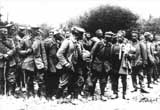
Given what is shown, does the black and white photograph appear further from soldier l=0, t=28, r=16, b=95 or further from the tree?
the tree

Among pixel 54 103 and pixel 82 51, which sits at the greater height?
pixel 82 51

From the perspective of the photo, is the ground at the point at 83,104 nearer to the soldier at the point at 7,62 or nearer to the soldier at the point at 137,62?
the soldier at the point at 7,62

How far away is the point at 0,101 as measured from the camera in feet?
39.2

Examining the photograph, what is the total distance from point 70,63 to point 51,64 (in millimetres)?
983

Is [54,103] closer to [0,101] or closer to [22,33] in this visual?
[0,101]

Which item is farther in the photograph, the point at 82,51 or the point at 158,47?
the point at 158,47

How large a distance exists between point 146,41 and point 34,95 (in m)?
5.08

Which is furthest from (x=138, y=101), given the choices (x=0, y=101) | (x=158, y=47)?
(x=158, y=47)

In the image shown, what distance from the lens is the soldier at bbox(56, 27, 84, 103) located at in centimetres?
1167

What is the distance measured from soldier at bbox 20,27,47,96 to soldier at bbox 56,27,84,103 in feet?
2.10

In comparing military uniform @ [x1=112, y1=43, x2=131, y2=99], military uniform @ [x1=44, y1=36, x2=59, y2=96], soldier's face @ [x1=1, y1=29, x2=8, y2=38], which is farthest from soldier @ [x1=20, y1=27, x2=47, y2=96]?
military uniform @ [x1=112, y1=43, x2=131, y2=99]

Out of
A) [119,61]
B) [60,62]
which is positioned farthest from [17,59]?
[119,61]

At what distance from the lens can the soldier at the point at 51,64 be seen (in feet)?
41.0

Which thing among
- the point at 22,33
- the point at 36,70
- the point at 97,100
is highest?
the point at 22,33
